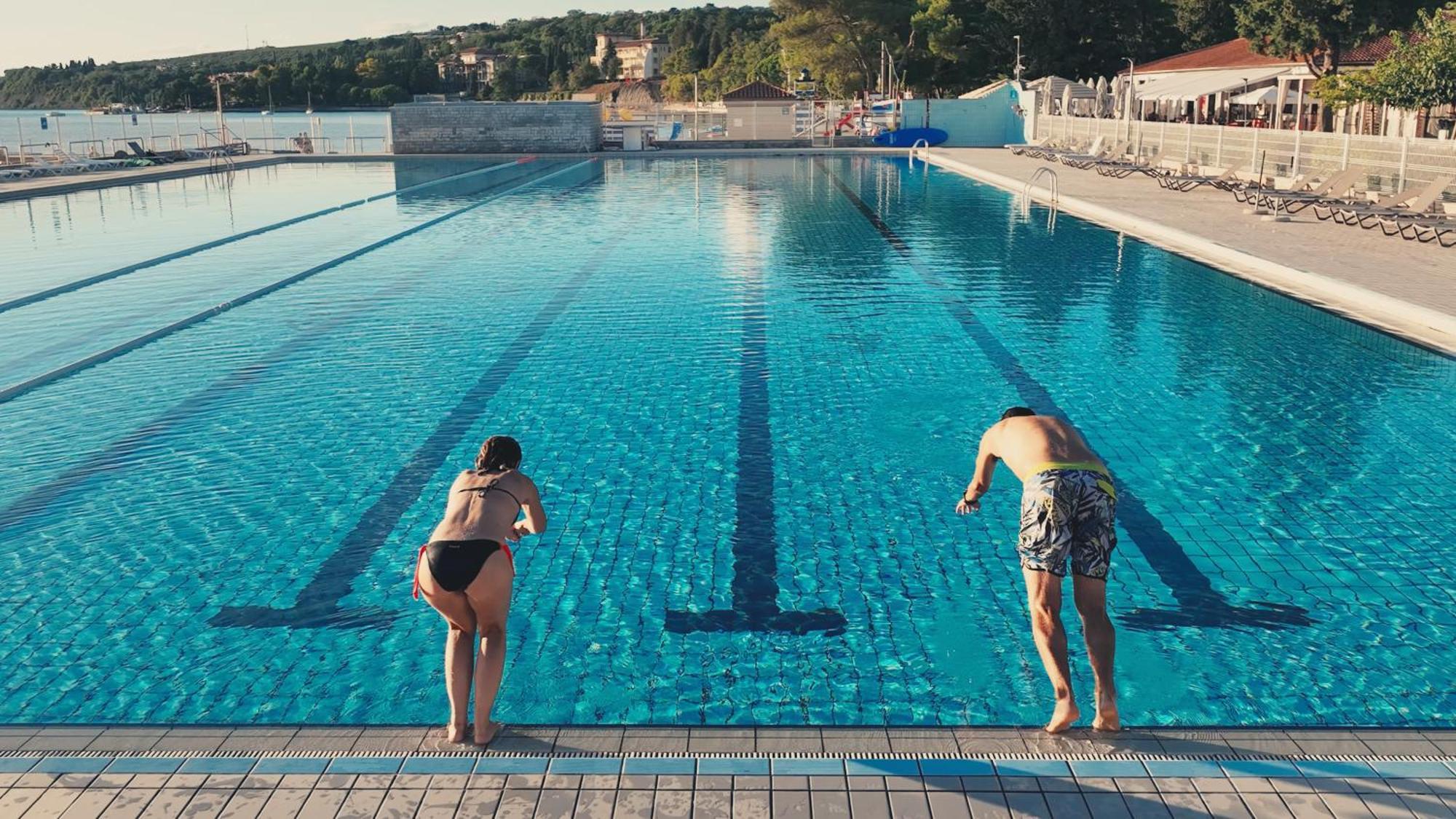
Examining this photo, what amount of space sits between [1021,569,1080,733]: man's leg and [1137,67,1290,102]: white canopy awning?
26805 millimetres

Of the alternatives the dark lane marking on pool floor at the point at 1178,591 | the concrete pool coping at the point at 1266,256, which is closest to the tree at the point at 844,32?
the concrete pool coping at the point at 1266,256

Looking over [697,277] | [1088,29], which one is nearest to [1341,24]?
[1088,29]

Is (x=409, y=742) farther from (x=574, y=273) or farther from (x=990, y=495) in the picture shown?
(x=574, y=273)

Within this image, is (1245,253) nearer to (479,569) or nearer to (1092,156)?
(479,569)

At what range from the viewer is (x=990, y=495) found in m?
6.47

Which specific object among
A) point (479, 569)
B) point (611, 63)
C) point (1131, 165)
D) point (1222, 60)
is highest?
point (611, 63)

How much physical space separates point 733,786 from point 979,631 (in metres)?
1.90

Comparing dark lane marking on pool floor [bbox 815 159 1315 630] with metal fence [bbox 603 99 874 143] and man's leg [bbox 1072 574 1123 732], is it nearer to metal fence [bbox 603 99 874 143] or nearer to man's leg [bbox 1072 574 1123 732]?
man's leg [bbox 1072 574 1123 732]

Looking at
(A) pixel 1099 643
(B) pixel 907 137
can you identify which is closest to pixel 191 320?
(A) pixel 1099 643

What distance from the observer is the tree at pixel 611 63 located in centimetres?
16025

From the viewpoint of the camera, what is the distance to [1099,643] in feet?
12.1

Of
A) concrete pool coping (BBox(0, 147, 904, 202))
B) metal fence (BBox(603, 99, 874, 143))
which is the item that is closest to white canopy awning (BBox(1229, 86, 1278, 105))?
concrete pool coping (BBox(0, 147, 904, 202))

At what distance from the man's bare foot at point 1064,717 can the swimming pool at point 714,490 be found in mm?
397

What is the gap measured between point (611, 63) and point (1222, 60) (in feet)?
440
